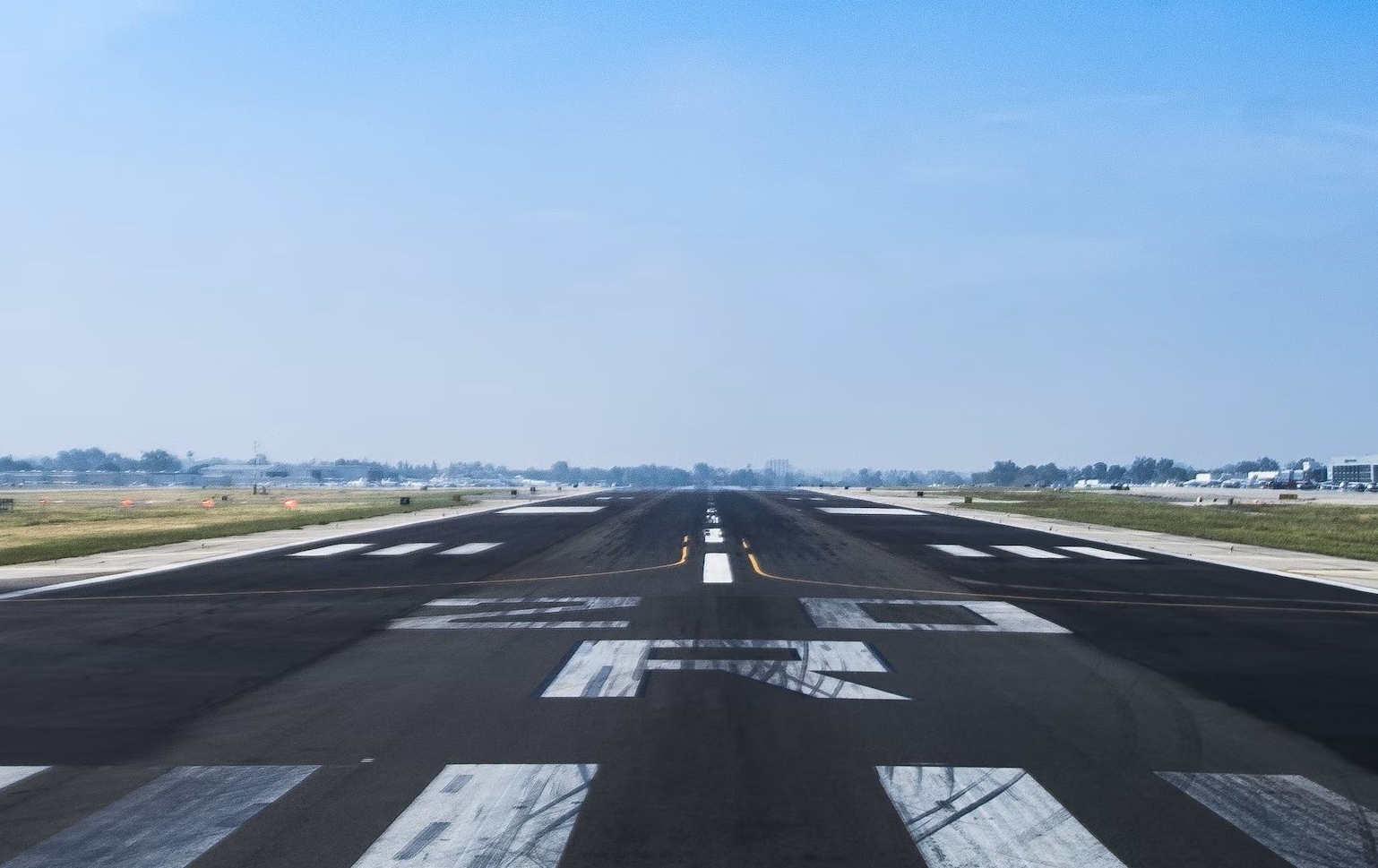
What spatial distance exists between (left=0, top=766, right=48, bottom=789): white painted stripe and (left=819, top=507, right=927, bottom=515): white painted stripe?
49745mm

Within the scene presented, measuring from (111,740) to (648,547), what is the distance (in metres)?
22.7

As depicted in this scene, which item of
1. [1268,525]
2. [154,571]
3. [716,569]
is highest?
[1268,525]

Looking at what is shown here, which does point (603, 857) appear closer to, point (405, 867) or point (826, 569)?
point (405, 867)

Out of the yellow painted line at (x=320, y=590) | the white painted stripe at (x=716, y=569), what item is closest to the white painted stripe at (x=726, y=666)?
the white painted stripe at (x=716, y=569)

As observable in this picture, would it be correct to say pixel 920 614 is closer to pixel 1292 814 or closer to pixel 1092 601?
pixel 1092 601

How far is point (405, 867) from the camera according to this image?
583 cm

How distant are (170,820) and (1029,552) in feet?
88.6

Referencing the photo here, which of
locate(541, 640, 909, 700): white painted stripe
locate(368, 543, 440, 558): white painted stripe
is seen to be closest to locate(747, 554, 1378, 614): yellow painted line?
locate(541, 640, 909, 700): white painted stripe

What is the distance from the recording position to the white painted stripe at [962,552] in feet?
94.4

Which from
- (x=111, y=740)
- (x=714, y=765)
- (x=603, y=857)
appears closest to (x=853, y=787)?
(x=714, y=765)

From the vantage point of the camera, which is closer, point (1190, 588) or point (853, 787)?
point (853, 787)

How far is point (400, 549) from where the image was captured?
3073 cm

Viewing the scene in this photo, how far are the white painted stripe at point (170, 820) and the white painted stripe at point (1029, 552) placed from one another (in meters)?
24.4

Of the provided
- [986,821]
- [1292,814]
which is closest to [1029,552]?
[1292,814]
